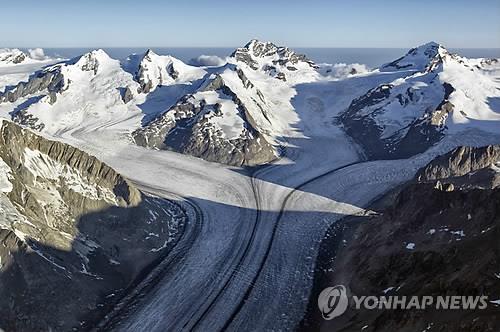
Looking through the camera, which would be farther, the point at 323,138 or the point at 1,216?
the point at 323,138

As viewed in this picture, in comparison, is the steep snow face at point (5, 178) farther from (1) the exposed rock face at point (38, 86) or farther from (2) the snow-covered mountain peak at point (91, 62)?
(2) the snow-covered mountain peak at point (91, 62)

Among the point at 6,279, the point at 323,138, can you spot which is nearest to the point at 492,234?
the point at 6,279

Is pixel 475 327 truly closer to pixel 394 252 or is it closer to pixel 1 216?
pixel 394 252

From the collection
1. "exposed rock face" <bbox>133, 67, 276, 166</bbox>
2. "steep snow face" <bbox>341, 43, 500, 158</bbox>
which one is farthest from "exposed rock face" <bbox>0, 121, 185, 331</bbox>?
"steep snow face" <bbox>341, 43, 500, 158</bbox>

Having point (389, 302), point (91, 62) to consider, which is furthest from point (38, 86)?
point (389, 302)

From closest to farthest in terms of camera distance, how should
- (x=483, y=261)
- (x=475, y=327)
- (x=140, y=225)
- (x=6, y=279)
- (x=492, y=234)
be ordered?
(x=475, y=327)
(x=483, y=261)
(x=492, y=234)
(x=6, y=279)
(x=140, y=225)

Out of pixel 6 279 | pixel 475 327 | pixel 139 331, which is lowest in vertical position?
pixel 139 331

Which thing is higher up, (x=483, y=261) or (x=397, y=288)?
(x=483, y=261)

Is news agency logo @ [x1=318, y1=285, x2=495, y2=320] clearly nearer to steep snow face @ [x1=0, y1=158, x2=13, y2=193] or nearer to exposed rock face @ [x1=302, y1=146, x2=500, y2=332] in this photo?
exposed rock face @ [x1=302, y1=146, x2=500, y2=332]
